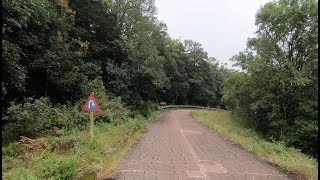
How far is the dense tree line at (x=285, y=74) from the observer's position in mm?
25359

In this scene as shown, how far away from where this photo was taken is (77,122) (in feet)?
58.1

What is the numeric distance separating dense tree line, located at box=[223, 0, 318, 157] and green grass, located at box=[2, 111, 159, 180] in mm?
15442

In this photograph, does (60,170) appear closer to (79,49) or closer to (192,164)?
(192,164)

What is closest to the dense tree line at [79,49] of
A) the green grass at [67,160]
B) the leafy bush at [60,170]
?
the green grass at [67,160]

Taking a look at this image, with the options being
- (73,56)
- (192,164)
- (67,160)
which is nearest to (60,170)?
(67,160)

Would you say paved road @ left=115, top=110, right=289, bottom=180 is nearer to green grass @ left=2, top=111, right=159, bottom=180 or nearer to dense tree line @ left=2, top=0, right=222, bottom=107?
green grass @ left=2, top=111, right=159, bottom=180

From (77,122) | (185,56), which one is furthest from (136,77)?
(185,56)

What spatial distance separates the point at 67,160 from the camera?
859 cm

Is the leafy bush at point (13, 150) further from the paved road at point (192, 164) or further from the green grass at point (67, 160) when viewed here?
the paved road at point (192, 164)

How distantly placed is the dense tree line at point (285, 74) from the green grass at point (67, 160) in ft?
50.7

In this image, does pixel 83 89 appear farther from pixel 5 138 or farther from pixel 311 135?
pixel 311 135

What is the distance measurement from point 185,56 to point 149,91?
4021 cm

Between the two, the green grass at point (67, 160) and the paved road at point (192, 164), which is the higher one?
the green grass at point (67, 160)

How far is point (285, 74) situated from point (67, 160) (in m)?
22.4
